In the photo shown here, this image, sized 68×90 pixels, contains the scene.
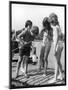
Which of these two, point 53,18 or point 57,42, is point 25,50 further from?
point 53,18

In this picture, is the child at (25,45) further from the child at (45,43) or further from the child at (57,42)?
the child at (57,42)

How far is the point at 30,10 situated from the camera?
95.1 inches

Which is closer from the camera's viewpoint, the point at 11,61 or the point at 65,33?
the point at 11,61

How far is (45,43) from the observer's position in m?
2.47

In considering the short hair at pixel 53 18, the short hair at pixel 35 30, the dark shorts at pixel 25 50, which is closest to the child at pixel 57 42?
the short hair at pixel 53 18

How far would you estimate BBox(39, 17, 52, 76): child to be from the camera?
2.46 metres

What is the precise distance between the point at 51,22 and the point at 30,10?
0.28 metres

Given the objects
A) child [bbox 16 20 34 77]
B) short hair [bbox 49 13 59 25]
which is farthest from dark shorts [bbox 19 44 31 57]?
short hair [bbox 49 13 59 25]

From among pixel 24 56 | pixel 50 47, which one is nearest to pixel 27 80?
pixel 24 56

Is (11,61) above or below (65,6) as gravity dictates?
below

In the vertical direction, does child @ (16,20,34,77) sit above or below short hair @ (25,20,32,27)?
below

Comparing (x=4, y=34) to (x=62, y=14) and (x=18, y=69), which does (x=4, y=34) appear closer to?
(x=18, y=69)

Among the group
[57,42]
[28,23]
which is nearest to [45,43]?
[57,42]

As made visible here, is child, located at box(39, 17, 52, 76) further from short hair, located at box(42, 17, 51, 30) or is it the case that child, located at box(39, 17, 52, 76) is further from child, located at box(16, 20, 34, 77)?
child, located at box(16, 20, 34, 77)
